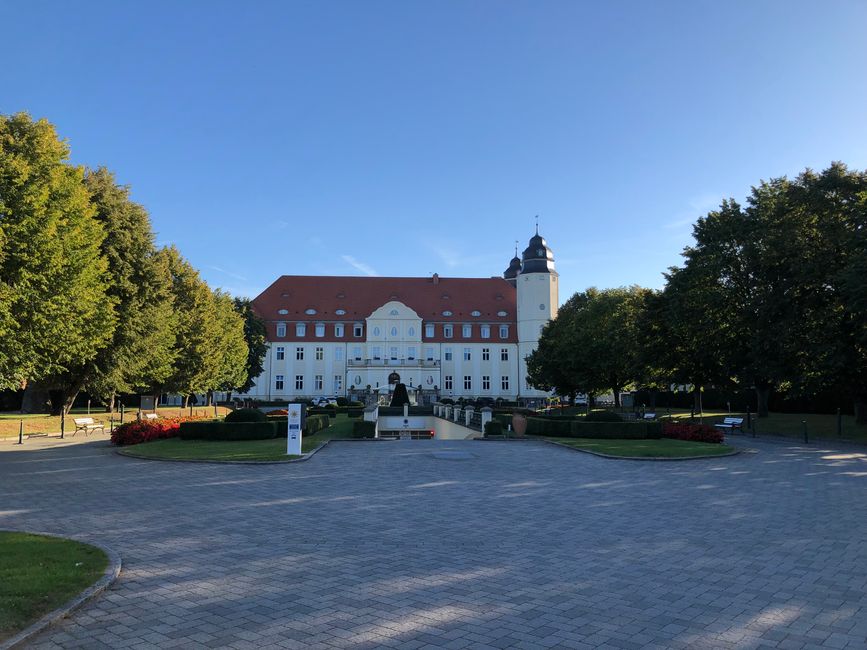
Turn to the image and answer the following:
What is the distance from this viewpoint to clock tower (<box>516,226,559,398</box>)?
3236 inches

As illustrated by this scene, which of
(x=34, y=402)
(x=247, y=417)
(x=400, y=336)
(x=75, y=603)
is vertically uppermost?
(x=400, y=336)

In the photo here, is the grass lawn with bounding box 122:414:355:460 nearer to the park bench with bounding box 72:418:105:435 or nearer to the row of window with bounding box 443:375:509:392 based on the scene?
the park bench with bounding box 72:418:105:435

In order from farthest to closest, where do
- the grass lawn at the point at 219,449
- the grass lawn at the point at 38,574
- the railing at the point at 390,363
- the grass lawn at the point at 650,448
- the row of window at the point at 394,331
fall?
the row of window at the point at 394,331
the railing at the point at 390,363
the grass lawn at the point at 650,448
the grass lawn at the point at 219,449
the grass lawn at the point at 38,574

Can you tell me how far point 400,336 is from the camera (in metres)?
82.2

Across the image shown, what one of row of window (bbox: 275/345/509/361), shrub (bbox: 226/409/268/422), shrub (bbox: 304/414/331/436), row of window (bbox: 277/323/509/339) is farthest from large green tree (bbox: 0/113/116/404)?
row of window (bbox: 277/323/509/339)

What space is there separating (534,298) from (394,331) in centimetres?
1978

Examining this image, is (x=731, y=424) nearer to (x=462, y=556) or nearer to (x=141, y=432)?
(x=141, y=432)

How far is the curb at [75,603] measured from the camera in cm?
499

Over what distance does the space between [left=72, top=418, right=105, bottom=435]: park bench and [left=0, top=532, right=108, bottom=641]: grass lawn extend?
25.0 meters

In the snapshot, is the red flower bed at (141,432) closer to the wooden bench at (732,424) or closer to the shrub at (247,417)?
the shrub at (247,417)

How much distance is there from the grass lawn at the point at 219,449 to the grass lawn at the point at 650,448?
34.6 feet

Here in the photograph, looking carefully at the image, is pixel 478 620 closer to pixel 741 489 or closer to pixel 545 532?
pixel 545 532

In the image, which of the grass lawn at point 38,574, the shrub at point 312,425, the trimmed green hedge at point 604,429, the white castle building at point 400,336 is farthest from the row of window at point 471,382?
the grass lawn at point 38,574

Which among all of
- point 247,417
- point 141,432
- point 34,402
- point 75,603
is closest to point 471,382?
point 34,402
